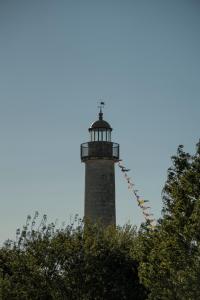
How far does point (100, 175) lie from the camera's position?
181 ft

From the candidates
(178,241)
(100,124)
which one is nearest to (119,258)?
(178,241)

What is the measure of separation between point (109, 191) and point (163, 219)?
2394cm

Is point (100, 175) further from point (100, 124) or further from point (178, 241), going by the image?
point (178, 241)

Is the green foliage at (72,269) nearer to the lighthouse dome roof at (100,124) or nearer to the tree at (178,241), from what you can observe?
the tree at (178,241)

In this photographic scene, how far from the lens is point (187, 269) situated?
28.2m

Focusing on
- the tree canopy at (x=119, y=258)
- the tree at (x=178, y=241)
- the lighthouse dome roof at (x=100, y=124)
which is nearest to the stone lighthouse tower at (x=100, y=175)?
the lighthouse dome roof at (x=100, y=124)

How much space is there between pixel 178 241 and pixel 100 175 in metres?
26.3

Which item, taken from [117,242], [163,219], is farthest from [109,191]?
[163,219]

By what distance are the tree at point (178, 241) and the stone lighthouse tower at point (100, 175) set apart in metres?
22.2

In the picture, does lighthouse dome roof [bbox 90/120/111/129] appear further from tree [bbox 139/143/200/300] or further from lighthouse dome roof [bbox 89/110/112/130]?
tree [bbox 139/143/200/300]

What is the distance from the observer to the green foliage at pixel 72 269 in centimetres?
3822

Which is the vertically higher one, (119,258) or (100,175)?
(100,175)

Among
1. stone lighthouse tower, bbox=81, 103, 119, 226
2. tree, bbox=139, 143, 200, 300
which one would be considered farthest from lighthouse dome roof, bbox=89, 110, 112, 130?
tree, bbox=139, 143, 200, 300

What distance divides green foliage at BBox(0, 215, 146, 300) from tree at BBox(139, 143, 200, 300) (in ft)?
23.1
